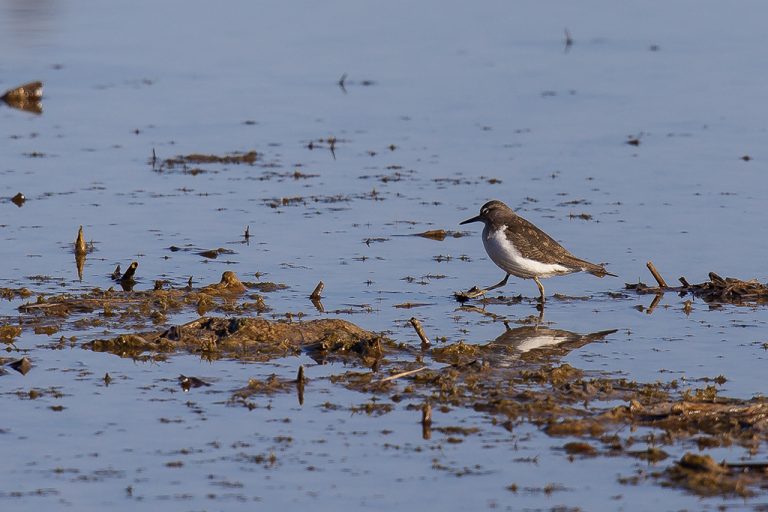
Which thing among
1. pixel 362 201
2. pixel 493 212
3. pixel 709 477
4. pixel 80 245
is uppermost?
pixel 493 212

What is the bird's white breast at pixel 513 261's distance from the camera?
41.8 ft

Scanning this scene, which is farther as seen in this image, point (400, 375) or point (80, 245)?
point (80, 245)

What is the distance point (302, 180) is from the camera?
17.1 meters

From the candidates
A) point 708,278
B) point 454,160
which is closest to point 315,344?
point 708,278

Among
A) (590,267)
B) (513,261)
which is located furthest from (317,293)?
(590,267)

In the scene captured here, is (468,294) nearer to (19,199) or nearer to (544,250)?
(544,250)

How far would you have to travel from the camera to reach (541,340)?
11289mm

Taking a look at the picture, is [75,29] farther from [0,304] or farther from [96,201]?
[0,304]

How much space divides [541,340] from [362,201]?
5.28 metres

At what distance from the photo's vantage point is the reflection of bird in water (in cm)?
1093

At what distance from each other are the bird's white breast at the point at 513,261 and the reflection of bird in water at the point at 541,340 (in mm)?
Result: 1045

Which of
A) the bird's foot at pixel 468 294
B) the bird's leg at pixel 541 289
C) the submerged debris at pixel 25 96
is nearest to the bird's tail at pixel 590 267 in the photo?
the bird's leg at pixel 541 289

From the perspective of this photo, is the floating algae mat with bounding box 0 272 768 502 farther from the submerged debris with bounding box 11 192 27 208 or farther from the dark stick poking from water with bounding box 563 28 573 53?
the dark stick poking from water with bounding box 563 28 573 53

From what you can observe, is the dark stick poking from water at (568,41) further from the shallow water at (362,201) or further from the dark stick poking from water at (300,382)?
the dark stick poking from water at (300,382)
